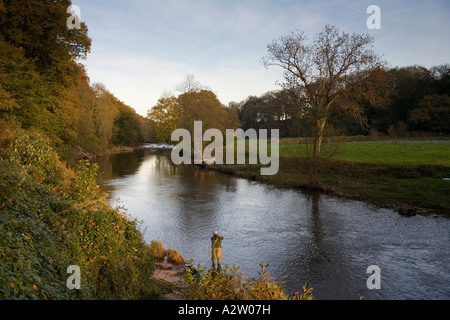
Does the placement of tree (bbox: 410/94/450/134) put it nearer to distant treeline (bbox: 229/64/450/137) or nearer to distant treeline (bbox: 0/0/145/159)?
distant treeline (bbox: 229/64/450/137)

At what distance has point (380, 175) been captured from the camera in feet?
90.3

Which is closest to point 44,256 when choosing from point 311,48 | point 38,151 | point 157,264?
point 157,264

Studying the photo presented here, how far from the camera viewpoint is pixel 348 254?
12969 millimetres

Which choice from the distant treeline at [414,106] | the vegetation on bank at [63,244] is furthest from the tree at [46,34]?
the distant treeline at [414,106]

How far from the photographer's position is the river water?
1058cm

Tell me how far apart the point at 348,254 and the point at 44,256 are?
1168cm

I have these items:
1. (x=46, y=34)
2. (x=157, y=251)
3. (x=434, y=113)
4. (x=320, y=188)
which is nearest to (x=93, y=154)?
(x=46, y=34)

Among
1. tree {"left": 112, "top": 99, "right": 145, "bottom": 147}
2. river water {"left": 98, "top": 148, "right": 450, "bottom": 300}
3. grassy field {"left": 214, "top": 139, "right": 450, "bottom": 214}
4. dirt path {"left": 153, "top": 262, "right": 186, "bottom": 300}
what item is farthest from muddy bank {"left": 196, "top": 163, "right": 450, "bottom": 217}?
tree {"left": 112, "top": 99, "right": 145, "bottom": 147}

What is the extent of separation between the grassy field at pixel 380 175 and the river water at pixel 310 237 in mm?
2051

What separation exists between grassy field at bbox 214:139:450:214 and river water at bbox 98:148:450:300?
2051 millimetres

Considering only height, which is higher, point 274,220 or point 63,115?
point 63,115

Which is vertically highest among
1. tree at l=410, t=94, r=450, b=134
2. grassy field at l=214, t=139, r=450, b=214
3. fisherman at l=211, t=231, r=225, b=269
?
tree at l=410, t=94, r=450, b=134
